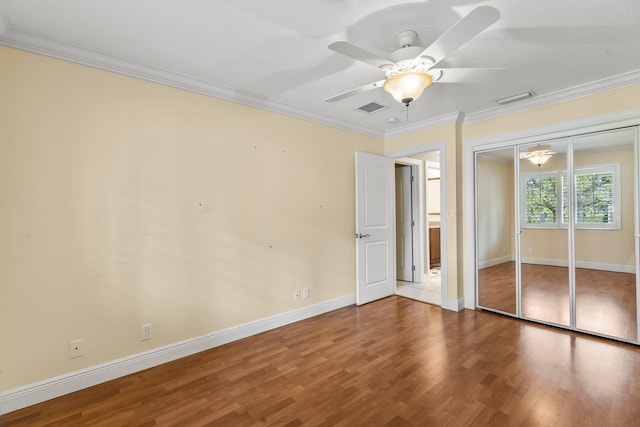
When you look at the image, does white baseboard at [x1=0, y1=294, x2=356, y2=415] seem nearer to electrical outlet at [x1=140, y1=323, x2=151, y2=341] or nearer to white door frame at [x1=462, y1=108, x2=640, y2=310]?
electrical outlet at [x1=140, y1=323, x2=151, y2=341]

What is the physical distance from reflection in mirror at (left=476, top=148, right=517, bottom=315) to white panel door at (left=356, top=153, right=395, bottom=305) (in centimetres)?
121

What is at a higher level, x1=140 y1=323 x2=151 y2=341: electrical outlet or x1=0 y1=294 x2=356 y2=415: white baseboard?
x1=140 y1=323 x2=151 y2=341: electrical outlet

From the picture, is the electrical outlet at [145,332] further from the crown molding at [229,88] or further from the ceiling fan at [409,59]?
the ceiling fan at [409,59]

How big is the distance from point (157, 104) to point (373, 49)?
1.88 meters

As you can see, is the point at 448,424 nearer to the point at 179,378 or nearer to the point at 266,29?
the point at 179,378

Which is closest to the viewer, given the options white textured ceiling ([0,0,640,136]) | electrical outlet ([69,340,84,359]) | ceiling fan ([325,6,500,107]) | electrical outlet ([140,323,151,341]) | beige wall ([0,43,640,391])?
ceiling fan ([325,6,500,107])

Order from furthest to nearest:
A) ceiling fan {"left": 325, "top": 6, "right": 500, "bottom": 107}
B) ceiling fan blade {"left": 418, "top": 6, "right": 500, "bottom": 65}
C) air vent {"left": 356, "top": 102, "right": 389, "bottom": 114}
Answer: air vent {"left": 356, "top": 102, "right": 389, "bottom": 114}, ceiling fan {"left": 325, "top": 6, "right": 500, "bottom": 107}, ceiling fan blade {"left": 418, "top": 6, "right": 500, "bottom": 65}

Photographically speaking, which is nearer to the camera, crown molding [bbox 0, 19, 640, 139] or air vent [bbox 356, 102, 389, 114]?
crown molding [bbox 0, 19, 640, 139]

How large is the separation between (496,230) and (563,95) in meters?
1.60

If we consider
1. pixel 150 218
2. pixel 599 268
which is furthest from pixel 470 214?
pixel 150 218

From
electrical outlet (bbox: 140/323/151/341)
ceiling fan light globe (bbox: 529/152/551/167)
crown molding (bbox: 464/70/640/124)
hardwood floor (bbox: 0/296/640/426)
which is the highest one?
crown molding (bbox: 464/70/640/124)

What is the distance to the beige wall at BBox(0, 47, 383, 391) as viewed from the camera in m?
1.99

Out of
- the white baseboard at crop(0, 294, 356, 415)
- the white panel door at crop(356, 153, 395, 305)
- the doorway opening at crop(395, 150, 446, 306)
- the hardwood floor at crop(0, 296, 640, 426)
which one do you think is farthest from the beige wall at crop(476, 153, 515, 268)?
the white baseboard at crop(0, 294, 356, 415)

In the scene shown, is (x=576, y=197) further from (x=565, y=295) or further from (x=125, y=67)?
(x=125, y=67)
